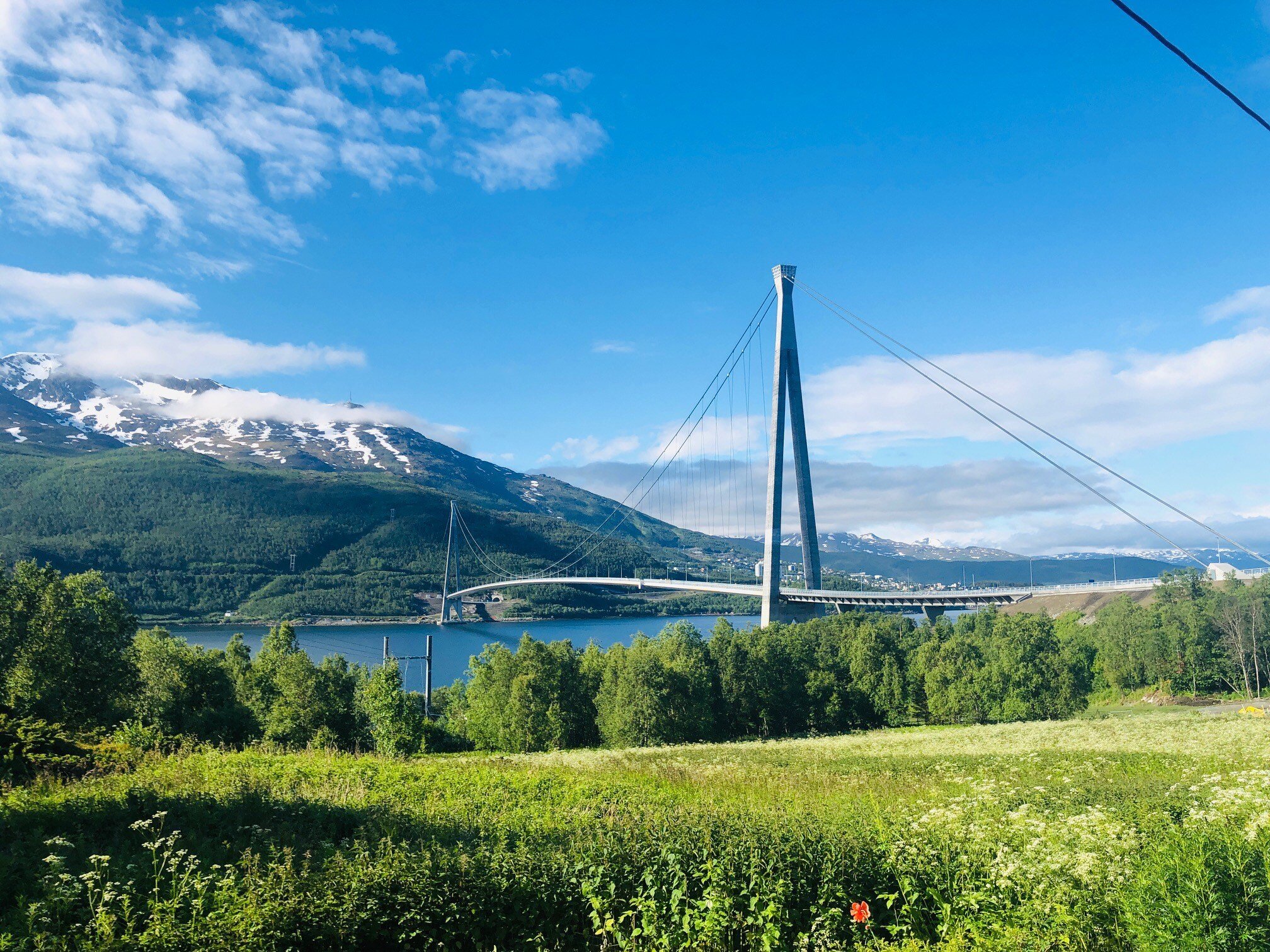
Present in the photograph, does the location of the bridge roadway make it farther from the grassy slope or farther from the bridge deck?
the grassy slope

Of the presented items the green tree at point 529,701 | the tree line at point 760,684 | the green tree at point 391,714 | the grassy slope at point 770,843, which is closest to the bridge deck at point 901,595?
the tree line at point 760,684

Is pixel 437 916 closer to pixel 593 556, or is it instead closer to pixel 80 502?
pixel 593 556

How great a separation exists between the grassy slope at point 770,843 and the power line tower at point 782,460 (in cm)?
4043

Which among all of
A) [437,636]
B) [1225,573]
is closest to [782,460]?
[437,636]

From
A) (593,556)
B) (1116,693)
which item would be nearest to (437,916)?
(1116,693)

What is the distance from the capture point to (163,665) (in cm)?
2980

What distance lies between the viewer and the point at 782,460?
51469 mm

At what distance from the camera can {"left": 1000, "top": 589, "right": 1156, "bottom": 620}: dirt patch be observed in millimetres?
75438

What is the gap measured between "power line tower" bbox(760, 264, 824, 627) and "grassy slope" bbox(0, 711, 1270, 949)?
133 ft

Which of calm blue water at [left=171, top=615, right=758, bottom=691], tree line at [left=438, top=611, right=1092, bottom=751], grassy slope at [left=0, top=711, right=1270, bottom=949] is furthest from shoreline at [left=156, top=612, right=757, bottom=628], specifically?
grassy slope at [left=0, top=711, right=1270, bottom=949]

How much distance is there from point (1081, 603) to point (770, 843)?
94.7m

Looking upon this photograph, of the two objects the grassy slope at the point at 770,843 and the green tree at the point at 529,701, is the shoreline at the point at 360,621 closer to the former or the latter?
the green tree at the point at 529,701

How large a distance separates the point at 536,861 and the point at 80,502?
21183 centimetres

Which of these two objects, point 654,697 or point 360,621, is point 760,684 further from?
point 360,621
